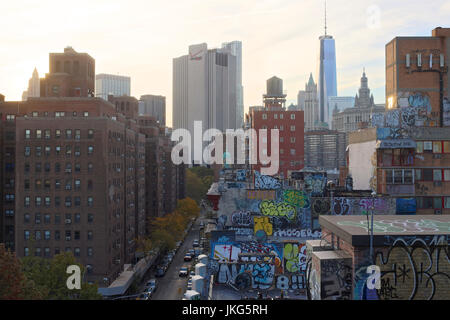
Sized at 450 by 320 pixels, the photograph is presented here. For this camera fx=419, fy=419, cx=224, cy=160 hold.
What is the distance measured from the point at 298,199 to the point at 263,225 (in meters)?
4.77

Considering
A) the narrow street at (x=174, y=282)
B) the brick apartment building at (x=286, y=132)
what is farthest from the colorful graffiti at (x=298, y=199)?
the brick apartment building at (x=286, y=132)

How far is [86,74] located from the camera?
7500cm

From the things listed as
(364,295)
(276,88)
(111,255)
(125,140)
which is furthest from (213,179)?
(364,295)

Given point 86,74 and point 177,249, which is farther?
point 177,249

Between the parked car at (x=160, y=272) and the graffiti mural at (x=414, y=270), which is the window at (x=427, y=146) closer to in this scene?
the graffiti mural at (x=414, y=270)

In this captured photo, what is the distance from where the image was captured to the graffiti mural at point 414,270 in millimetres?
15750

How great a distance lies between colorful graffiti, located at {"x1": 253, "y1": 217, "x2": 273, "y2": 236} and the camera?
4506 cm

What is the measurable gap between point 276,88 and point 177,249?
5843 cm

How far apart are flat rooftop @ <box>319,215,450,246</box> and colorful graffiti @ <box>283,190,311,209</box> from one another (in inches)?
960

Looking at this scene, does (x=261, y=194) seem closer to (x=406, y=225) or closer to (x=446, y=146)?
(x=446, y=146)

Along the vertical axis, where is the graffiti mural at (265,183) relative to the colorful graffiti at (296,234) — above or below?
above

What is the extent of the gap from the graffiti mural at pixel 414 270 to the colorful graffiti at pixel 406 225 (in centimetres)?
94

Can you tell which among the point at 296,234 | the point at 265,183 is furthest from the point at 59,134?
the point at 296,234
